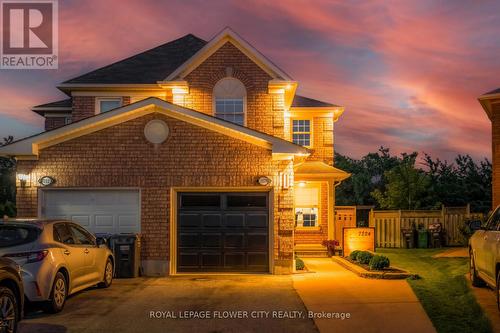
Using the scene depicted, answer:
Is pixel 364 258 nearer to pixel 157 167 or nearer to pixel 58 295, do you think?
pixel 157 167

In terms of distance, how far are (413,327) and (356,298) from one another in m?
2.68

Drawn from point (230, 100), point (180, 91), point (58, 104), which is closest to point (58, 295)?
point (180, 91)

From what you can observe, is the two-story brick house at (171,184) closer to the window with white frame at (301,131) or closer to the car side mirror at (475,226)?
the car side mirror at (475,226)

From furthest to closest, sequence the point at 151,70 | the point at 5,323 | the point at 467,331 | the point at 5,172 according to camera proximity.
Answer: the point at 5,172 < the point at 151,70 < the point at 467,331 < the point at 5,323

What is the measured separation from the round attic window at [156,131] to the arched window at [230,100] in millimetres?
4636

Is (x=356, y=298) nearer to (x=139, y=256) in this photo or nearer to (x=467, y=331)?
(x=467, y=331)

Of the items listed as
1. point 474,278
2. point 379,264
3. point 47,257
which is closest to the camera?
point 47,257

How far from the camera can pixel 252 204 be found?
55.8ft

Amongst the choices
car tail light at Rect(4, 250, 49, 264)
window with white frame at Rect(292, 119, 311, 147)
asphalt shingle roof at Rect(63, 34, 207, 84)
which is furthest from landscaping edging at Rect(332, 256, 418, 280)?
asphalt shingle roof at Rect(63, 34, 207, 84)

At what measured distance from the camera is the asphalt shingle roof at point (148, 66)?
2252 cm

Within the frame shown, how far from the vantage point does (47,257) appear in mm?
10711

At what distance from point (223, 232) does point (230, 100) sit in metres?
5.97

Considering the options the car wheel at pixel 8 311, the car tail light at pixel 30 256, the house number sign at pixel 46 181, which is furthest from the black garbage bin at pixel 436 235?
the car wheel at pixel 8 311

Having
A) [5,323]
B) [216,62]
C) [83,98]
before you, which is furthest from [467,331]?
[83,98]
